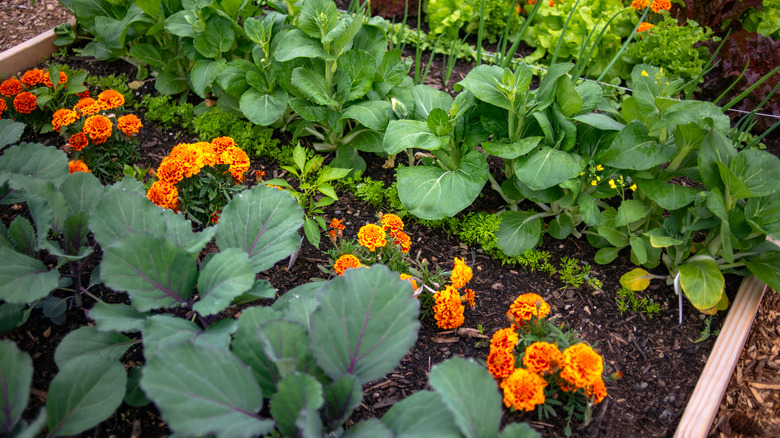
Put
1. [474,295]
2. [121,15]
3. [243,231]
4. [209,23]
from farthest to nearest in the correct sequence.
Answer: [121,15], [209,23], [474,295], [243,231]

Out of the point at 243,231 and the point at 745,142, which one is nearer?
the point at 243,231

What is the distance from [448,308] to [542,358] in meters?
0.42

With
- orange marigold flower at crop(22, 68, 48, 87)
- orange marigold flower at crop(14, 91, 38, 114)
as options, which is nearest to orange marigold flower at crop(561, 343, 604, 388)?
orange marigold flower at crop(14, 91, 38, 114)

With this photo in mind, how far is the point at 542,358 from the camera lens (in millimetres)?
1725

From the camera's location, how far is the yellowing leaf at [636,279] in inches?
90.7

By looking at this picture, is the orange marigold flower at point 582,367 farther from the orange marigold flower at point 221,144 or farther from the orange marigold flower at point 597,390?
the orange marigold flower at point 221,144

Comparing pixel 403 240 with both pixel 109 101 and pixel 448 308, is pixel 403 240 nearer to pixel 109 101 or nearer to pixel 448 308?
pixel 448 308

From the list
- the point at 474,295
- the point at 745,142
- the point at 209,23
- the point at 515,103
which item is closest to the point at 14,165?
the point at 209,23

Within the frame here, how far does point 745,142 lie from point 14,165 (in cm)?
397

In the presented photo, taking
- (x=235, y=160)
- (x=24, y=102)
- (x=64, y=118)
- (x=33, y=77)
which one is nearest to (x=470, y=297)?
(x=235, y=160)

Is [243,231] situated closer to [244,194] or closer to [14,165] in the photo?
[244,194]

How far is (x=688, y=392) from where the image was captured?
2002mm

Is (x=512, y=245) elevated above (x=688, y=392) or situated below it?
above

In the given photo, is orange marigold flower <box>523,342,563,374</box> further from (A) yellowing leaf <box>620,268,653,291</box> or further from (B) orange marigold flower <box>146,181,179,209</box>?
(B) orange marigold flower <box>146,181,179,209</box>
